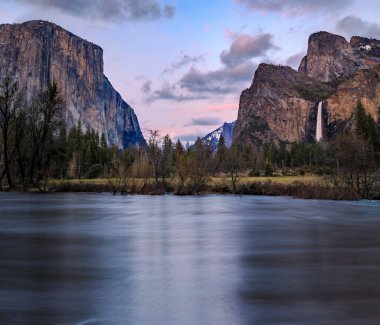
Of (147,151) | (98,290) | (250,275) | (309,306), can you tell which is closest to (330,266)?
(250,275)

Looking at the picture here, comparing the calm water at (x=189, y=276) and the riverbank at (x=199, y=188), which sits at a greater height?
the riverbank at (x=199, y=188)

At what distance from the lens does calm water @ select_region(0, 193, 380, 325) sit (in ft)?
20.8

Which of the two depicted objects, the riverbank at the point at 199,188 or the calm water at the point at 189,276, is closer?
the calm water at the point at 189,276

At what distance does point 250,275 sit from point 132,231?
9245mm

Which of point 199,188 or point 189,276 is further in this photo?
point 199,188

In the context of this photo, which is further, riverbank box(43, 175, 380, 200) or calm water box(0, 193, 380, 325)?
riverbank box(43, 175, 380, 200)

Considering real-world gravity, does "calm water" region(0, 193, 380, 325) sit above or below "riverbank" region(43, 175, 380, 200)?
below

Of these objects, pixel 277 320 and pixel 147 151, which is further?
pixel 147 151

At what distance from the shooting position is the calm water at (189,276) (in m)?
6.33

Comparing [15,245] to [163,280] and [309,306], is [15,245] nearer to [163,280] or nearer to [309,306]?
[163,280]

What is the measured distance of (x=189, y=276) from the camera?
9086mm

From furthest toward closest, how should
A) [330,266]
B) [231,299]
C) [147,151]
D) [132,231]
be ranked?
[147,151] → [132,231] → [330,266] → [231,299]

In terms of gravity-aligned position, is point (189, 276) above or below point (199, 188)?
below

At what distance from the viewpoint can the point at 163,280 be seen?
870 centimetres
